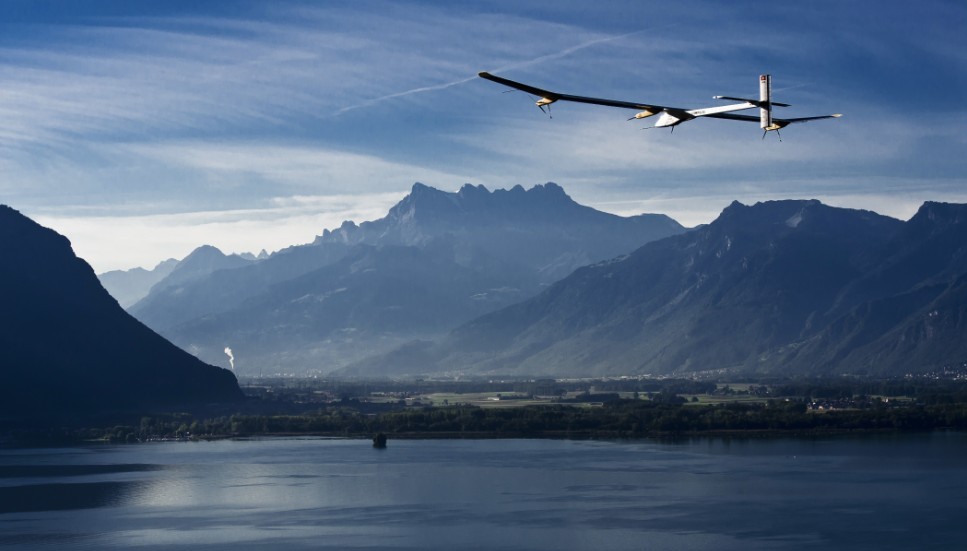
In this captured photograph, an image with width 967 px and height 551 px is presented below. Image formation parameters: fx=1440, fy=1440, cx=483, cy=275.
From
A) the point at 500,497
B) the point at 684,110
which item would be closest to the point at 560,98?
the point at 684,110

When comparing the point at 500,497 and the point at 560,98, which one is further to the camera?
the point at 500,497

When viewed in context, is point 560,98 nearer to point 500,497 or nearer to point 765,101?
point 765,101

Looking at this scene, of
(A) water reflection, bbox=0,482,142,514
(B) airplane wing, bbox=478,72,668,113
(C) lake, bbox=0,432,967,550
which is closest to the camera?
(B) airplane wing, bbox=478,72,668,113

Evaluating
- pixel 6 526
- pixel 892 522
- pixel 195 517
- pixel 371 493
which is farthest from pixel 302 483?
pixel 892 522

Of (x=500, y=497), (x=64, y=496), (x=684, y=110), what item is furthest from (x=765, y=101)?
(x=64, y=496)

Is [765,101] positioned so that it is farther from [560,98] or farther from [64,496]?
[64,496]

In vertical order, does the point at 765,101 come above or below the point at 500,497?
above

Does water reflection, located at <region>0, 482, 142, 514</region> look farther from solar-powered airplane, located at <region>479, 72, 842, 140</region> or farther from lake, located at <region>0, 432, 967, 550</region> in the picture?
solar-powered airplane, located at <region>479, 72, 842, 140</region>

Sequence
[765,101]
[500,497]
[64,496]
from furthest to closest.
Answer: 1. [64,496]
2. [500,497]
3. [765,101]

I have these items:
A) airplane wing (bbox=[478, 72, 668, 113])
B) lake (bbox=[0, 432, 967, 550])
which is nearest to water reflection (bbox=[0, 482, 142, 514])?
lake (bbox=[0, 432, 967, 550])

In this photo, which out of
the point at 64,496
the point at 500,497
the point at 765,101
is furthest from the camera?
the point at 64,496
